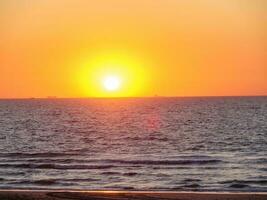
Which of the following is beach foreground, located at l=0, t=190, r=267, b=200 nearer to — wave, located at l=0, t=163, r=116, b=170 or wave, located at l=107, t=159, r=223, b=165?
wave, located at l=0, t=163, r=116, b=170

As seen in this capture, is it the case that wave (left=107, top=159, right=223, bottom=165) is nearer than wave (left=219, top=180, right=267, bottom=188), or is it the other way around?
wave (left=219, top=180, right=267, bottom=188)

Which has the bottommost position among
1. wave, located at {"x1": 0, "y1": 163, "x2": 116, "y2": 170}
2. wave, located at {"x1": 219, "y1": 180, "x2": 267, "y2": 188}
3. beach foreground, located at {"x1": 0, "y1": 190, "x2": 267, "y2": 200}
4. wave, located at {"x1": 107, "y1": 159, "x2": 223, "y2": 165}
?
wave, located at {"x1": 107, "y1": 159, "x2": 223, "y2": 165}

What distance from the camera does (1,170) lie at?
86.3 ft

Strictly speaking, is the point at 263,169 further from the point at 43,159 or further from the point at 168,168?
the point at 43,159

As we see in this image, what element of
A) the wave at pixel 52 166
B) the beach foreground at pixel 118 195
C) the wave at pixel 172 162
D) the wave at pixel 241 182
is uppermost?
the beach foreground at pixel 118 195

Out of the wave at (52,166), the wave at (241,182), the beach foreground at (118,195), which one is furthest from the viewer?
the wave at (52,166)

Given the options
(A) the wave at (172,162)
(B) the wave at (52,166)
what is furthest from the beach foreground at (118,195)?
(A) the wave at (172,162)

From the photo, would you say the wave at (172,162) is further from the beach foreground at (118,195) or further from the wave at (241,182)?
the beach foreground at (118,195)

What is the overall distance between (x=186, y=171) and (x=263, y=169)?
12.0 feet

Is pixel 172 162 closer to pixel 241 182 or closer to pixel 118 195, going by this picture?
pixel 241 182

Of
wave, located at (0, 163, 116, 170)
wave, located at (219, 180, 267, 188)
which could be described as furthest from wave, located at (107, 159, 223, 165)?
wave, located at (219, 180, 267, 188)

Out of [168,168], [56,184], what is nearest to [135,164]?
[168,168]

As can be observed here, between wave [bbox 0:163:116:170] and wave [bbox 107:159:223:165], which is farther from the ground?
wave [bbox 0:163:116:170]

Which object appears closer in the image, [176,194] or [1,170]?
[176,194]
